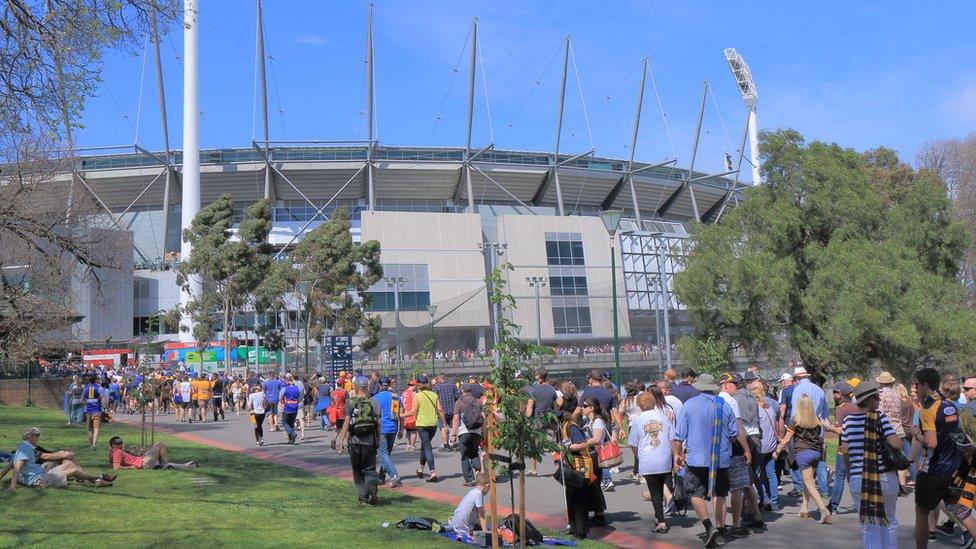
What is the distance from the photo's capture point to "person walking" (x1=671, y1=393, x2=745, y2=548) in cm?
879

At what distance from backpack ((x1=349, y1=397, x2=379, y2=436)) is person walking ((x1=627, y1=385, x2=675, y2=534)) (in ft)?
10.9

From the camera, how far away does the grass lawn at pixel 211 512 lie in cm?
886

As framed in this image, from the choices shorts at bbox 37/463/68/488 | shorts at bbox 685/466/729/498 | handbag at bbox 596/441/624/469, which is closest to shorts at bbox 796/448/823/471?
shorts at bbox 685/466/729/498

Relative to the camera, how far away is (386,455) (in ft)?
43.4

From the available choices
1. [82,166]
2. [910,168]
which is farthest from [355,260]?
[82,166]

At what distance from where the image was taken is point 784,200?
82.6 ft

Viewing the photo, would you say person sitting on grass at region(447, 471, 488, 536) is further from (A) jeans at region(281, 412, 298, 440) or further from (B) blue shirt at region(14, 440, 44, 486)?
(A) jeans at region(281, 412, 298, 440)

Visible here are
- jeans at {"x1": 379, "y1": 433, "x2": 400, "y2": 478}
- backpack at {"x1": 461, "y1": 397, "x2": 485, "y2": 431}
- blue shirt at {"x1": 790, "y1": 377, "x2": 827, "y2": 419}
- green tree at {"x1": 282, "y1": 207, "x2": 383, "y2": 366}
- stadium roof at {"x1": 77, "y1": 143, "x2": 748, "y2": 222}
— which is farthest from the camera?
stadium roof at {"x1": 77, "y1": 143, "x2": 748, "y2": 222}

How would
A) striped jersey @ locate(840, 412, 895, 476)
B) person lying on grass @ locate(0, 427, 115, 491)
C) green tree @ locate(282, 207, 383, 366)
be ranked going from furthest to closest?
green tree @ locate(282, 207, 383, 366) → person lying on grass @ locate(0, 427, 115, 491) → striped jersey @ locate(840, 412, 895, 476)

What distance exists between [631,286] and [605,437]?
53461 millimetres

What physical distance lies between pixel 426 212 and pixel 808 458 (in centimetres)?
6022

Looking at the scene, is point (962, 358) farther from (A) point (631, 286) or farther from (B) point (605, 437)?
(A) point (631, 286)

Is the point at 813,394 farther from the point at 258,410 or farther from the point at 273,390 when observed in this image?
the point at 273,390

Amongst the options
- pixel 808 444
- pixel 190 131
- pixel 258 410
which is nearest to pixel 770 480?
pixel 808 444
